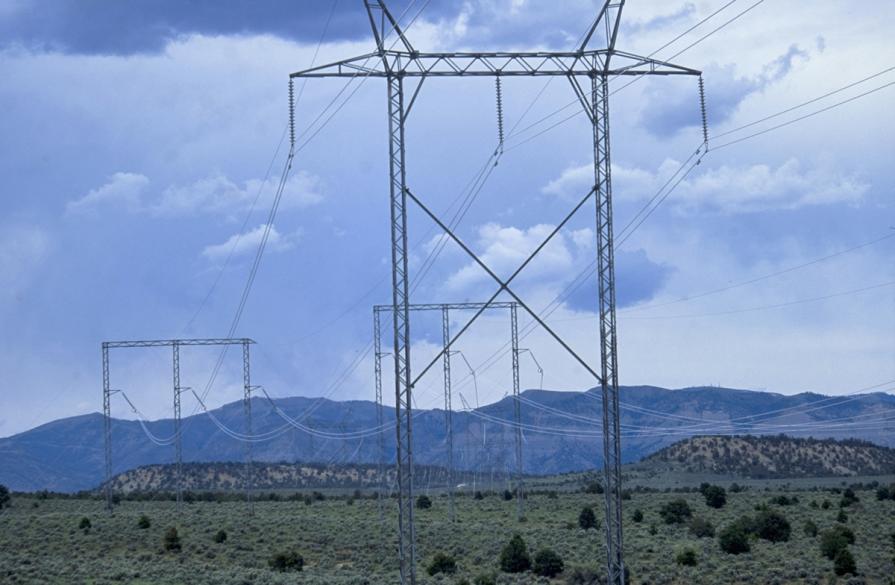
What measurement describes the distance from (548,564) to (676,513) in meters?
25.9

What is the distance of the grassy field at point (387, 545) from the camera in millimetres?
57969

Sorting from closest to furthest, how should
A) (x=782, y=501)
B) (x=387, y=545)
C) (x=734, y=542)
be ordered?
(x=734, y=542) < (x=387, y=545) < (x=782, y=501)

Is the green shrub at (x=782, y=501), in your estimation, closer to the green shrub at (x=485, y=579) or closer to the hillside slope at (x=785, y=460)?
the green shrub at (x=485, y=579)

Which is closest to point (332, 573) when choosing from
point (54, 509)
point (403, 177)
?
point (403, 177)

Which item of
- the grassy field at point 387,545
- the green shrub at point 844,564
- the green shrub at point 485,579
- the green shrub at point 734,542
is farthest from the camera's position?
the green shrub at point 734,542

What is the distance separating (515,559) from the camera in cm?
6144

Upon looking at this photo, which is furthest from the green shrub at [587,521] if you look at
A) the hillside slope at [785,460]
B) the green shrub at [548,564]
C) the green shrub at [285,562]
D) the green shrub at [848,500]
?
the hillside slope at [785,460]

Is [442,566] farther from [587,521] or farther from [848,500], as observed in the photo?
[848,500]

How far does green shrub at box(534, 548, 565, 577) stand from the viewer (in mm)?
59531

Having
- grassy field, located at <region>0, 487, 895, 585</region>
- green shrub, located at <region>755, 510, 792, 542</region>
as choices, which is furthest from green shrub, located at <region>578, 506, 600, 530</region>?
green shrub, located at <region>755, 510, 792, 542</region>

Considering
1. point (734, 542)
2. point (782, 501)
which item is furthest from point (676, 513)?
point (734, 542)

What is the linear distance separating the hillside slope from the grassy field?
7939cm

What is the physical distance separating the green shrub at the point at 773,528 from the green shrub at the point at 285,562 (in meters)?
23.9

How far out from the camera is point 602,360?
3756 centimetres
